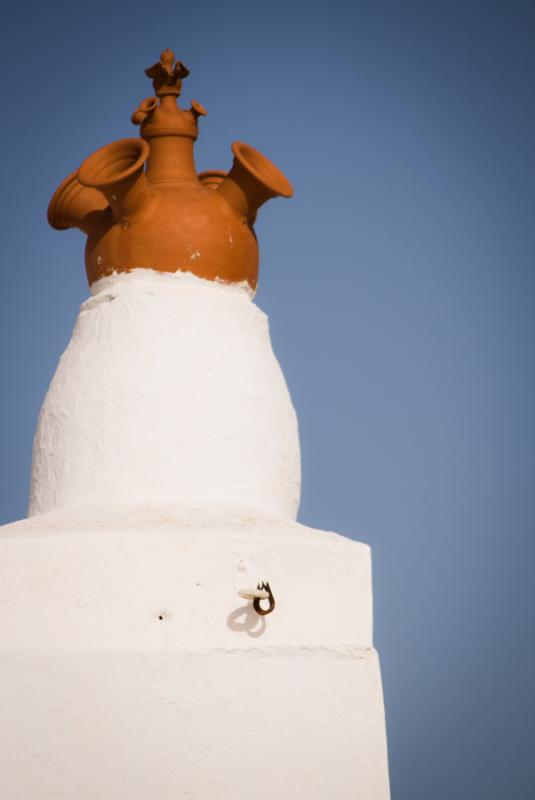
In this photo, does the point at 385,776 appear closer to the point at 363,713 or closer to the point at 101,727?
the point at 363,713

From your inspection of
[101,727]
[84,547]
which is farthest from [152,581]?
[101,727]

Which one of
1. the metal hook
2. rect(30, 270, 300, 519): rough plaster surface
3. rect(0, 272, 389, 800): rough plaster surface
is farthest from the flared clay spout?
the metal hook

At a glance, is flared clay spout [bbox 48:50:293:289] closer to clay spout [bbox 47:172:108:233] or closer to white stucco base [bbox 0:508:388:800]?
clay spout [bbox 47:172:108:233]

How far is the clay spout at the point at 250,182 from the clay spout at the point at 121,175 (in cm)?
36

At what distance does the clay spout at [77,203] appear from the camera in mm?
4945

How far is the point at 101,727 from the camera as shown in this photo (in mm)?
3668

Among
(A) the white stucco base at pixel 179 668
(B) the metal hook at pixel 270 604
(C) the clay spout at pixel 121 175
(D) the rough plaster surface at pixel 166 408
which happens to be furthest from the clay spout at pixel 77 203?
(B) the metal hook at pixel 270 604

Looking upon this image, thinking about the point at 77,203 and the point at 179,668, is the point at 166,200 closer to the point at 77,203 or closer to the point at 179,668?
the point at 77,203

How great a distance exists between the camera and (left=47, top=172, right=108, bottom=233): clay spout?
16.2 ft

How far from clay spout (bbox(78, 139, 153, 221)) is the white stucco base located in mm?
1393

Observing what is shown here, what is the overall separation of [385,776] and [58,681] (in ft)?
4.11

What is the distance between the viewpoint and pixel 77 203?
496cm

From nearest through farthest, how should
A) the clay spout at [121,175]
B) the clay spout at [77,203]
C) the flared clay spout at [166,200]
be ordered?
the clay spout at [121,175], the flared clay spout at [166,200], the clay spout at [77,203]

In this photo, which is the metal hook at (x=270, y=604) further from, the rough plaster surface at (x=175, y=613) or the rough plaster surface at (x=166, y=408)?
the rough plaster surface at (x=166, y=408)
